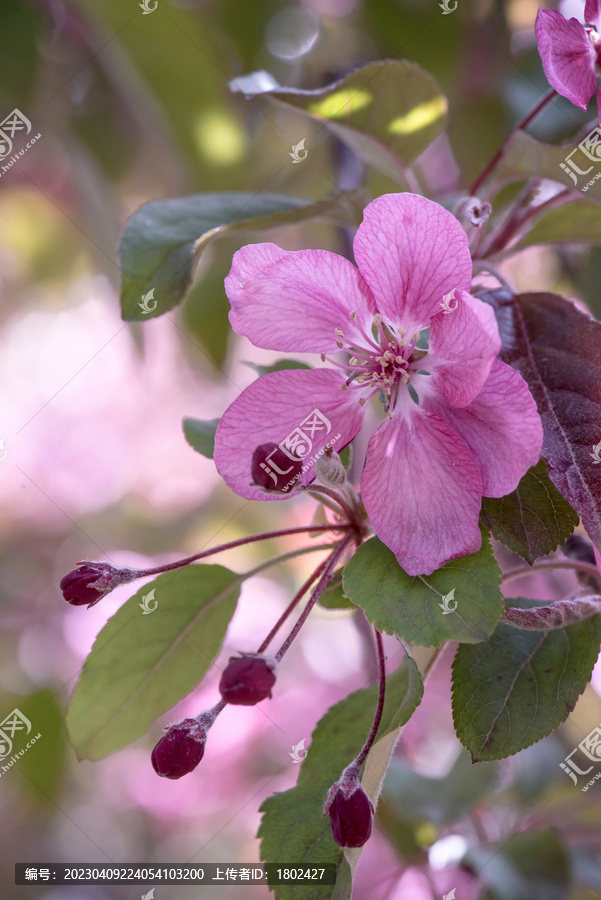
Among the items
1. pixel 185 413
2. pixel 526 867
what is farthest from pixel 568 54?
pixel 185 413

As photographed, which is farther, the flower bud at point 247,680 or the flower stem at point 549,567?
the flower stem at point 549,567

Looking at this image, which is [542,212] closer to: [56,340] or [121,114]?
[121,114]

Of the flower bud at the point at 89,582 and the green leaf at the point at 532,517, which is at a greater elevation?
the flower bud at the point at 89,582

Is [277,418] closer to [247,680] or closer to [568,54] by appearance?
[247,680]

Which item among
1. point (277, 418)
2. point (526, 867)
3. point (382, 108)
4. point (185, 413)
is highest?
point (382, 108)

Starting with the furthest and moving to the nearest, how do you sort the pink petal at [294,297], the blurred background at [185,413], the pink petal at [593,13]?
the blurred background at [185,413] → the pink petal at [593,13] → the pink petal at [294,297]

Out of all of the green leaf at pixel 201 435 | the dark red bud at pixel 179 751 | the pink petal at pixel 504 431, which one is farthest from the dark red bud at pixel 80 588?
the pink petal at pixel 504 431

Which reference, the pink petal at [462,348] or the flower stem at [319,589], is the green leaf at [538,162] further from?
the flower stem at [319,589]
